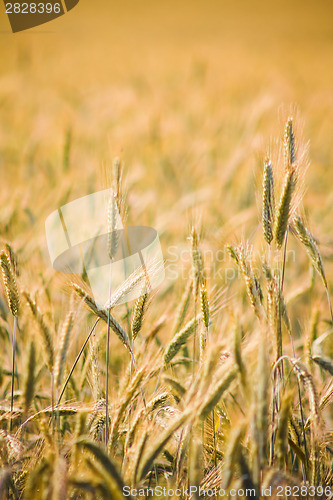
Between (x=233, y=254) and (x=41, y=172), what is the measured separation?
246cm

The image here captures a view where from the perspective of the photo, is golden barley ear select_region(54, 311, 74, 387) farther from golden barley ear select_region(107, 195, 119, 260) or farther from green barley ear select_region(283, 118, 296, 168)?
green barley ear select_region(283, 118, 296, 168)

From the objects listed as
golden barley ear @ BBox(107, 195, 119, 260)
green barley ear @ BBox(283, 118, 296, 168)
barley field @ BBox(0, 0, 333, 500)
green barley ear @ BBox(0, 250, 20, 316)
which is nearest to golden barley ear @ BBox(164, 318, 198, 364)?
barley field @ BBox(0, 0, 333, 500)

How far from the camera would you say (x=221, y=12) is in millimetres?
3037

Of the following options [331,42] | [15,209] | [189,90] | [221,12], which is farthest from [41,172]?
[331,42]

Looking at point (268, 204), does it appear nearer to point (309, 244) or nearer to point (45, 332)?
point (309, 244)

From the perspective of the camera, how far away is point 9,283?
33.6 inches

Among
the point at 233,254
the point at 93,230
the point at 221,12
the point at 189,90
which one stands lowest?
the point at 233,254

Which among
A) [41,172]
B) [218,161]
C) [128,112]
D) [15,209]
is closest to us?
[15,209]

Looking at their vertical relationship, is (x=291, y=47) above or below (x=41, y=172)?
above

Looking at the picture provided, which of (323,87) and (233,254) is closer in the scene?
(233,254)

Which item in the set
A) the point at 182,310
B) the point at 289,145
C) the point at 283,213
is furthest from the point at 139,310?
the point at 289,145

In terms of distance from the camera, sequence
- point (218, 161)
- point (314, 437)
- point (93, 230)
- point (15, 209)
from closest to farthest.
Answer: point (314, 437) < point (93, 230) < point (15, 209) < point (218, 161)

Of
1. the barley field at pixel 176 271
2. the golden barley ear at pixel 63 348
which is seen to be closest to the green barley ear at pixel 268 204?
the barley field at pixel 176 271

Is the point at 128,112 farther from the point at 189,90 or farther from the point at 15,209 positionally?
the point at 15,209
